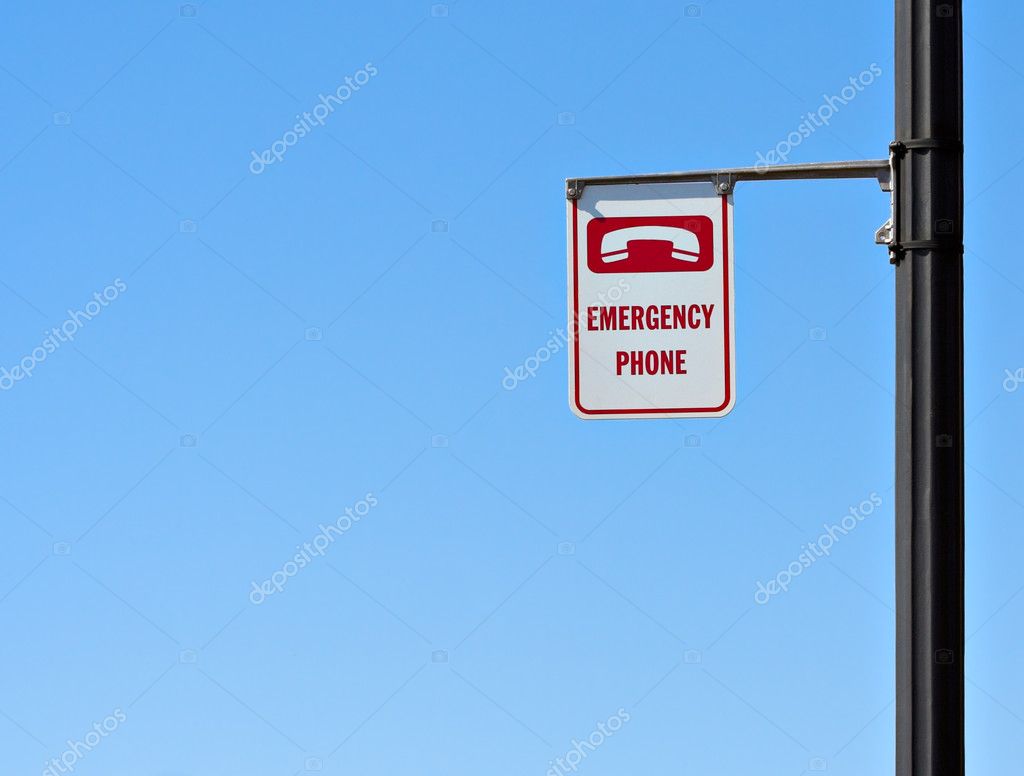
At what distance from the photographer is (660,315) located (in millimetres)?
5309

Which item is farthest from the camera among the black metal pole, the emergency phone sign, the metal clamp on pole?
the emergency phone sign

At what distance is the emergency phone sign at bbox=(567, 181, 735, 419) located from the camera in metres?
5.28

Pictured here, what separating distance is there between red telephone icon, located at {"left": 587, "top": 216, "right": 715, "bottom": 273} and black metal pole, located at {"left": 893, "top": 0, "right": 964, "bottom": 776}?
912 millimetres

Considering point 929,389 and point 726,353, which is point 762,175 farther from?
point 929,389

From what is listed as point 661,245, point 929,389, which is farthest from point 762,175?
point 929,389

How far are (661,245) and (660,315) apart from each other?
0.30m

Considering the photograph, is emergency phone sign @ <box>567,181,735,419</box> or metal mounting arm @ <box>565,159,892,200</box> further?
emergency phone sign @ <box>567,181,735,419</box>

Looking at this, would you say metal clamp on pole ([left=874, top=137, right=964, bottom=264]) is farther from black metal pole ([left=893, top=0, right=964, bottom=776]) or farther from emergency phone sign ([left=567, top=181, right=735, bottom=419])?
emergency phone sign ([left=567, top=181, right=735, bottom=419])

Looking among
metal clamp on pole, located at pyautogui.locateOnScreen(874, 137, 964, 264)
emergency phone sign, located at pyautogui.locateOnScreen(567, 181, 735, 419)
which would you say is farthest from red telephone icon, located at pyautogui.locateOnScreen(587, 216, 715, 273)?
metal clamp on pole, located at pyautogui.locateOnScreen(874, 137, 964, 264)

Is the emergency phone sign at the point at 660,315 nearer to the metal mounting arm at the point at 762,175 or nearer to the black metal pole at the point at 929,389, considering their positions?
the metal mounting arm at the point at 762,175

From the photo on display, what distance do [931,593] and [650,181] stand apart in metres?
2.03

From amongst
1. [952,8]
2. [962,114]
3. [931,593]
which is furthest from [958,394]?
[952,8]

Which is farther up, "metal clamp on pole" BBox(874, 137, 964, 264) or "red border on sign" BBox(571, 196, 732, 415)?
"metal clamp on pole" BBox(874, 137, 964, 264)

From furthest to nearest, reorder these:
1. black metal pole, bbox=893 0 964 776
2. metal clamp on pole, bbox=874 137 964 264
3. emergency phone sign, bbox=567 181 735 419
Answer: emergency phone sign, bbox=567 181 735 419, metal clamp on pole, bbox=874 137 964 264, black metal pole, bbox=893 0 964 776
